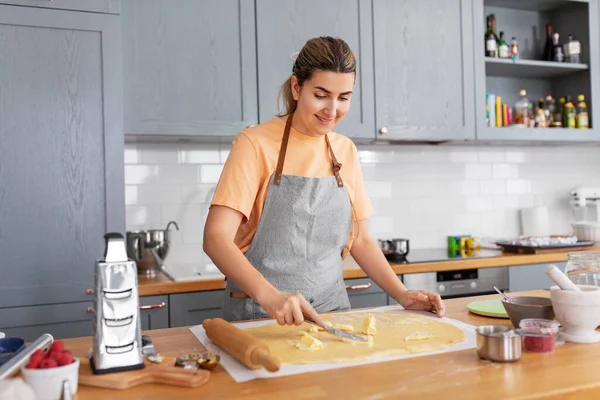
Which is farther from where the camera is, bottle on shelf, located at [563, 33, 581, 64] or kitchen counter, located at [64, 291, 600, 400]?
bottle on shelf, located at [563, 33, 581, 64]

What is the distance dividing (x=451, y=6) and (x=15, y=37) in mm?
2310

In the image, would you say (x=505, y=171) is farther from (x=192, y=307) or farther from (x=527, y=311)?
(x=527, y=311)

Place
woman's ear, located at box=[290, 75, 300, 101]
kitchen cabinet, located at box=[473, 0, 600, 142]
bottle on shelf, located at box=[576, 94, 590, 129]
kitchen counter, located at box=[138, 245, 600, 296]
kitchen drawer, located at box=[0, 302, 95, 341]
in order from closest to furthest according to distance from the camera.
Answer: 1. woman's ear, located at box=[290, 75, 300, 101]
2. kitchen drawer, located at box=[0, 302, 95, 341]
3. kitchen counter, located at box=[138, 245, 600, 296]
4. kitchen cabinet, located at box=[473, 0, 600, 142]
5. bottle on shelf, located at box=[576, 94, 590, 129]

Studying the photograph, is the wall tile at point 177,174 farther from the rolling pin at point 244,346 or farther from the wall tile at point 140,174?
the rolling pin at point 244,346

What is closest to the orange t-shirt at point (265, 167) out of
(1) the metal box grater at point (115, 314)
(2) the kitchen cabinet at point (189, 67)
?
(1) the metal box grater at point (115, 314)

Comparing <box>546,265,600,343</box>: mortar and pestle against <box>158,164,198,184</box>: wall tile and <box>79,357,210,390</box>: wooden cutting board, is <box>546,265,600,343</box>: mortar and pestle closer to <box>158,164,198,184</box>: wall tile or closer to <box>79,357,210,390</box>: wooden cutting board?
<box>79,357,210,390</box>: wooden cutting board

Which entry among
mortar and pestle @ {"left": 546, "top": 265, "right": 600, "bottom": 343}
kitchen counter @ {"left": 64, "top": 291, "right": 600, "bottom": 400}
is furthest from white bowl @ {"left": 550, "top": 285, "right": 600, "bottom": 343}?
kitchen counter @ {"left": 64, "top": 291, "right": 600, "bottom": 400}

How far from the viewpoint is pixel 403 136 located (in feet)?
11.0

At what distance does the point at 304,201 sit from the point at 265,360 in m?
0.87

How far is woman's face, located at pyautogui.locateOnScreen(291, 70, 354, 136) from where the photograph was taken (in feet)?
5.80

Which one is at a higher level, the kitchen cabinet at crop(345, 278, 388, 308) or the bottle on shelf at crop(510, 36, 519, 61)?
the bottle on shelf at crop(510, 36, 519, 61)

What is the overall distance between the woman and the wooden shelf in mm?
2019

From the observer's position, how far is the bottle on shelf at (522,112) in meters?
3.88

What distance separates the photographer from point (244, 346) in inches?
47.1
